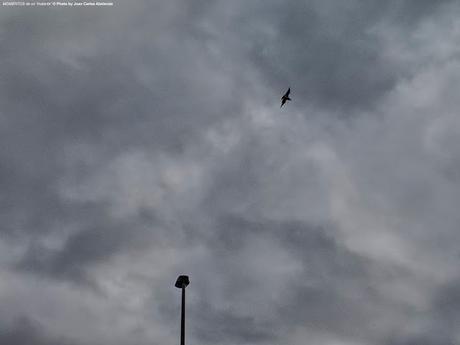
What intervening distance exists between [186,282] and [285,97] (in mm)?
13374

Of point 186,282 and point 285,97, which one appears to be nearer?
point 186,282

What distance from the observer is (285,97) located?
29.3m

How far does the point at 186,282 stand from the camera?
873 inches

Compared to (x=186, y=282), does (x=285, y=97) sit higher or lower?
higher
